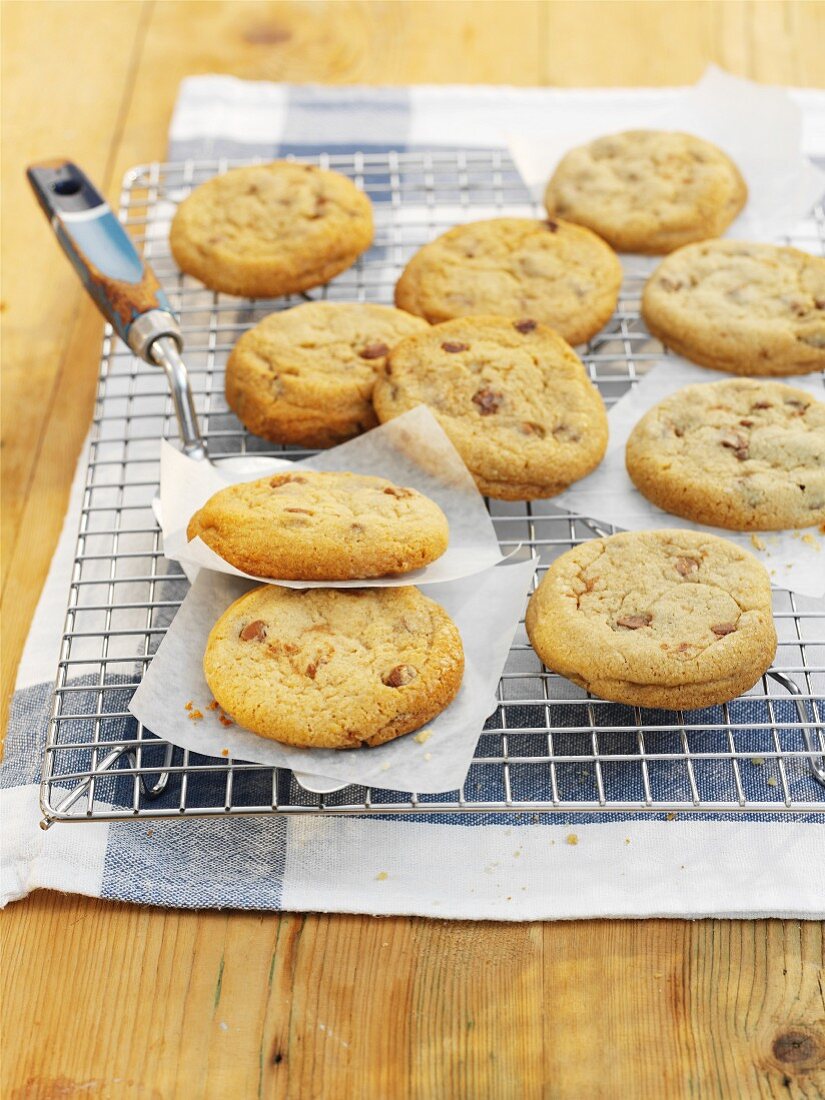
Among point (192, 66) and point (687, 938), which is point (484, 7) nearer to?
point (192, 66)

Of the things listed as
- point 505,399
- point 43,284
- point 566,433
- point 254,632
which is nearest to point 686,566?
point 566,433

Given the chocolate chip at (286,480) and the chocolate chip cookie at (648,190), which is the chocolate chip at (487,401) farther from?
the chocolate chip cookie at (648,190)

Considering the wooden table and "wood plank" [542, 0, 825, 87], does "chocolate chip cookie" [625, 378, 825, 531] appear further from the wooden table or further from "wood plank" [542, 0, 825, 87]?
"wood plank" [542, 0, 825, 87]

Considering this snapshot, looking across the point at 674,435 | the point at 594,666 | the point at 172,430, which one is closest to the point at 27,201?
the point at 172,430

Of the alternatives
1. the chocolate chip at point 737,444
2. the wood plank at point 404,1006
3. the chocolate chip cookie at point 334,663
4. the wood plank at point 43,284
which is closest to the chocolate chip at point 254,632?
the chocolate chip cookie at point 334,663

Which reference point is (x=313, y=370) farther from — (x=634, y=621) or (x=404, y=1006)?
(x=404, y=1006)

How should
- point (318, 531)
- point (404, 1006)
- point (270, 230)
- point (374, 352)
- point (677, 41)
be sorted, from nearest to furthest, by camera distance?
point (404, 1006) < point (318, 531) < point (374, 352) < point (270, 230) < point (677, 41)
